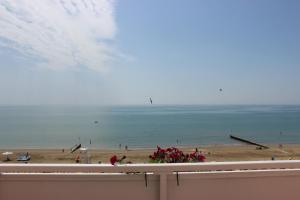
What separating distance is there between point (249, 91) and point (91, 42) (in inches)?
1617

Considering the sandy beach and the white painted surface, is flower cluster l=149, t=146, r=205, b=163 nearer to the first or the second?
the white painted surface

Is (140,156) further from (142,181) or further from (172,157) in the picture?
(142,181)

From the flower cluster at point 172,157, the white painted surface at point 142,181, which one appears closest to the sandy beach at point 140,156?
the flower cluster at point 172,157

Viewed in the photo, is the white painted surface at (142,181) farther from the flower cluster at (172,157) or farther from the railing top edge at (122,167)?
the flower cluster at (172,157)

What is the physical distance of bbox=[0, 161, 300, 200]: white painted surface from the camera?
2092mm

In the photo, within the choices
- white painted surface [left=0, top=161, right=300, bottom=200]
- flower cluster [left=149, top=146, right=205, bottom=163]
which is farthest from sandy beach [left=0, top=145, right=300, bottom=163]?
white painted surface [left=0, top=161, right=300, bottom=200]

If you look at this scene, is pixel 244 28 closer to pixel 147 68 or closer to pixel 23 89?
pixel 147 68

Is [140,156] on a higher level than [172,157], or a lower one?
lower

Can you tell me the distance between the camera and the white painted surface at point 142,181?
2.09 metres

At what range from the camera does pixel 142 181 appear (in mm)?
2137

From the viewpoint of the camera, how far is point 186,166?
209 centimetres

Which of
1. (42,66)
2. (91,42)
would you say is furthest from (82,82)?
(91,42)

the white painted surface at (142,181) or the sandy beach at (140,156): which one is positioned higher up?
the white painted surface at (142,181)

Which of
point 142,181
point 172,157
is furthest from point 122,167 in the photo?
point 172,157
